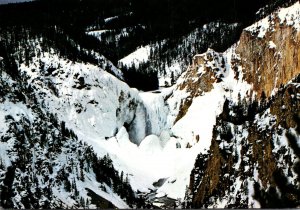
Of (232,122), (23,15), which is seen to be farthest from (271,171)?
(23,15)

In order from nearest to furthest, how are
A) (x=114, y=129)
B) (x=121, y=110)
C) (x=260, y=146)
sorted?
(x=260, y=146) < (x=114, y=129) < (x=121, y=110)

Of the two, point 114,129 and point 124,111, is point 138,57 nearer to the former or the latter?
point 124,111

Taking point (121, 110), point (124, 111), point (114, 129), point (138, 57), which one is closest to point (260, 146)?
point (114, 129)

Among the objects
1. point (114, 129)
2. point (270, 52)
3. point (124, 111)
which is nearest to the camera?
point (270, 52)

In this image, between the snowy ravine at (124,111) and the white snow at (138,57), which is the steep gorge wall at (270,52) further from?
the white snow at (138,57)

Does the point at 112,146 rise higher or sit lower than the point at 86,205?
lower

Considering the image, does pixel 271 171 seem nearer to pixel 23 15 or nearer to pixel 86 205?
pixel 86 205

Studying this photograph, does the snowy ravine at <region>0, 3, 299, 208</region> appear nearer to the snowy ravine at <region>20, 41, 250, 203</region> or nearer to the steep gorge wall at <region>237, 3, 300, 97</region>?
the snowy ravine at <region>20, 41, 250, 203</region>

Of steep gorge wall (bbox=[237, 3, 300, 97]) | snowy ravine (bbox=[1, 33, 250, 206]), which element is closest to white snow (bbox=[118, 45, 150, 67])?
snowy ravine (bbox=[1, 33, 250, 206])
